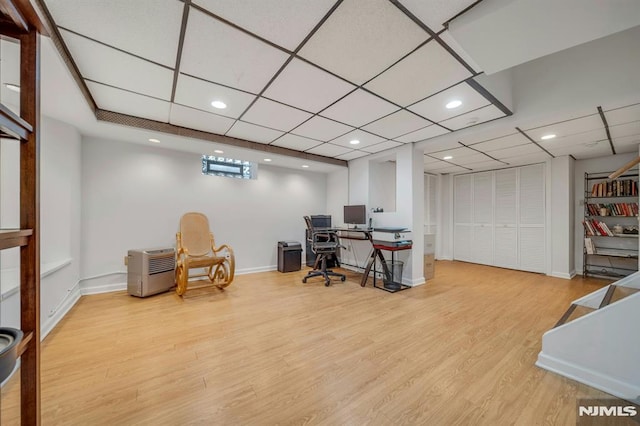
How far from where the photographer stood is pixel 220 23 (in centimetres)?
159

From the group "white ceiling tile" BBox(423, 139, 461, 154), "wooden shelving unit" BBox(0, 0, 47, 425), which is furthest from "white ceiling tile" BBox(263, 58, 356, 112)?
"white ceiling tile" BBox(423, 139, 461, 154)

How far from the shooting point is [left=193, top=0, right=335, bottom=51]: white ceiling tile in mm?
1440

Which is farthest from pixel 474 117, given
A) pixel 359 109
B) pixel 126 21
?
pixel 126 21

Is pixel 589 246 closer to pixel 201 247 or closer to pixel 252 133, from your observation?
pixel 252 133

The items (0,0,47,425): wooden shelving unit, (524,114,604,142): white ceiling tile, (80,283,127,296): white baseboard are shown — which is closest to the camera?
(0,0,47,425): wooden shelving unit

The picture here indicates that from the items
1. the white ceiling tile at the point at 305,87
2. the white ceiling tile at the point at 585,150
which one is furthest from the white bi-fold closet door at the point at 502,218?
the white ceiling tile at the point at 305,87

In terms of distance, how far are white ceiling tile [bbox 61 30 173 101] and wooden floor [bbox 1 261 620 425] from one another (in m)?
2.35

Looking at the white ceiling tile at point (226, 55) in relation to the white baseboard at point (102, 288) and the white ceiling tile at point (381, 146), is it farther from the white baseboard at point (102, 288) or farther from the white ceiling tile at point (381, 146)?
the white baseboard at point (102, 288)

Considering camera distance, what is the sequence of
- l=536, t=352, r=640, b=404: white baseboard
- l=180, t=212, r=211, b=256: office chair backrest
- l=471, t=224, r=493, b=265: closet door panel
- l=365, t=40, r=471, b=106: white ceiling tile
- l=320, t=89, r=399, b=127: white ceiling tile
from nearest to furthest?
l=536, t=352, r=640, b=404: white baseboard, l=365, t=40, r=471, b=106: white ceiling tile, l=320, t=89, r=399, b=127: white ceiling tile, l=180, t=212, r=211, b=256: office chair backrest, l=471, t=224, r=493, b=265: closet door panel

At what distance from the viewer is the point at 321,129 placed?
3.47m

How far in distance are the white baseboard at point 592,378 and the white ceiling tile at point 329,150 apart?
3.61 m

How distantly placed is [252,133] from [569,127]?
4.26m

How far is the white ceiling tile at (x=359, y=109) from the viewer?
2.56 metres

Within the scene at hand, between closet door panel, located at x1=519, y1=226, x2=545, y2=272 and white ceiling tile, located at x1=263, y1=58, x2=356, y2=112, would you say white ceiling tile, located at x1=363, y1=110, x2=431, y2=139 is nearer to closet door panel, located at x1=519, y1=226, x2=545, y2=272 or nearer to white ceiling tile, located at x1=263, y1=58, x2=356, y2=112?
white ceiling tile, located at x1=263, y1=58, x2=356, y2=112
